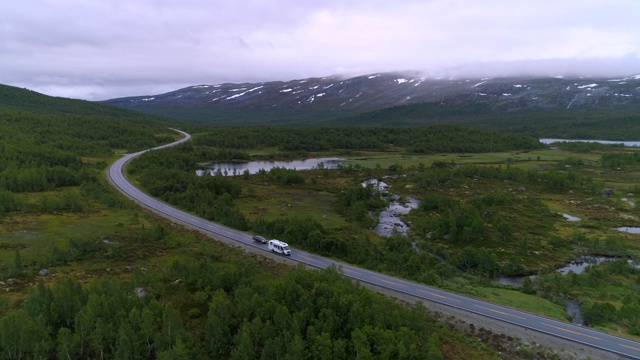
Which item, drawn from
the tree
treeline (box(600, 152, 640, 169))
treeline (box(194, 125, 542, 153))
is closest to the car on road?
the tree

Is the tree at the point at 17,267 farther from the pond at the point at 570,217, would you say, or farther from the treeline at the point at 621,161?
the treeline at the point at 621,161

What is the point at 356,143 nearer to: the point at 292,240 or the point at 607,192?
the point at 607,192

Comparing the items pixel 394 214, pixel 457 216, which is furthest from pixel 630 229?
pixel 394 214

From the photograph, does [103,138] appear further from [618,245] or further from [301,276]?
[618,245]

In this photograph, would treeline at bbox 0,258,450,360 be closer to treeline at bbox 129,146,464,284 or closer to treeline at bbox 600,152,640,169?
treeline at bbox 129,146,464,284

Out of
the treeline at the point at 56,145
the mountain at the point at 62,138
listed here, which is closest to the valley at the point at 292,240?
the treeline at the point at 56,145

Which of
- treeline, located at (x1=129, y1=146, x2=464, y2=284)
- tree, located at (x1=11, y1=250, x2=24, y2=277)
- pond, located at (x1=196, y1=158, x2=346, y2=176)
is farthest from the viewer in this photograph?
pond, located at (x1=196, y1=158, x2=346, y2=176)

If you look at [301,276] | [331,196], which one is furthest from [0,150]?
[301,276]

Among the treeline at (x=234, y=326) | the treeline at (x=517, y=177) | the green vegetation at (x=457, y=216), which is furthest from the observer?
the treeline at (x=517, y=177)
